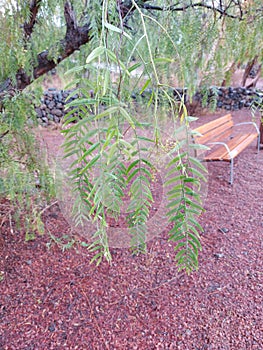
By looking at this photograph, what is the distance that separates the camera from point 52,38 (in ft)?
5.05

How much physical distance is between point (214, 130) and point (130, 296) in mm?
2297

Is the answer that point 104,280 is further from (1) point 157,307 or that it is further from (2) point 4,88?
(2) point 4,88

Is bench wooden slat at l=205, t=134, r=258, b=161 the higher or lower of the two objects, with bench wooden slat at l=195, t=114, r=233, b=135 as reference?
lower

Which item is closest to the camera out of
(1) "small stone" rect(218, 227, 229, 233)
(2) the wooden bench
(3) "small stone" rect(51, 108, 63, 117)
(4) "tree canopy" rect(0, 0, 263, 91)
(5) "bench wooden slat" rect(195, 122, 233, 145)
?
(4) "tree canopy" rect(0, 0, 263, 91)

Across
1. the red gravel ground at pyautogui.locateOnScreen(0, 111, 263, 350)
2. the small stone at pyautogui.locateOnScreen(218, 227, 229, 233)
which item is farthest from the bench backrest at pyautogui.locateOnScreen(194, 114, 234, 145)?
the red gravel ground at pyautogui.locateOnScreen(0, 111, 263, 350)

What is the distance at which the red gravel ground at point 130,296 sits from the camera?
4.48ft

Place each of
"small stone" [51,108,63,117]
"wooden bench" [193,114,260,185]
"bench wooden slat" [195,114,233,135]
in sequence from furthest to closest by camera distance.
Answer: "small stone" [51,108,63,117] < "bench wooden slat" [195,114,233,135] < "wooden bench" [193,114,260,185]

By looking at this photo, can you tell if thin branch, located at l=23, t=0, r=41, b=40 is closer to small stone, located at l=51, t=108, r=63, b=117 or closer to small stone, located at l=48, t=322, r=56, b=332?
small stone, located at l=48, t=322, r=56, b=332

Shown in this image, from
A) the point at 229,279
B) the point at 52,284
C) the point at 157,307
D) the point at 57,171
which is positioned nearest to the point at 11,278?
the point at 52,284

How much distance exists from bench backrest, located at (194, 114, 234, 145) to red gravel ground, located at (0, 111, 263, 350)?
1.16m

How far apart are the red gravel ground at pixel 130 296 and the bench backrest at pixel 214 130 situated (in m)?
1.16

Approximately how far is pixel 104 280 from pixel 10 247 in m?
0.68

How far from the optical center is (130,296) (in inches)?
62.4

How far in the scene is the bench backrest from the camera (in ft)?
9.84
